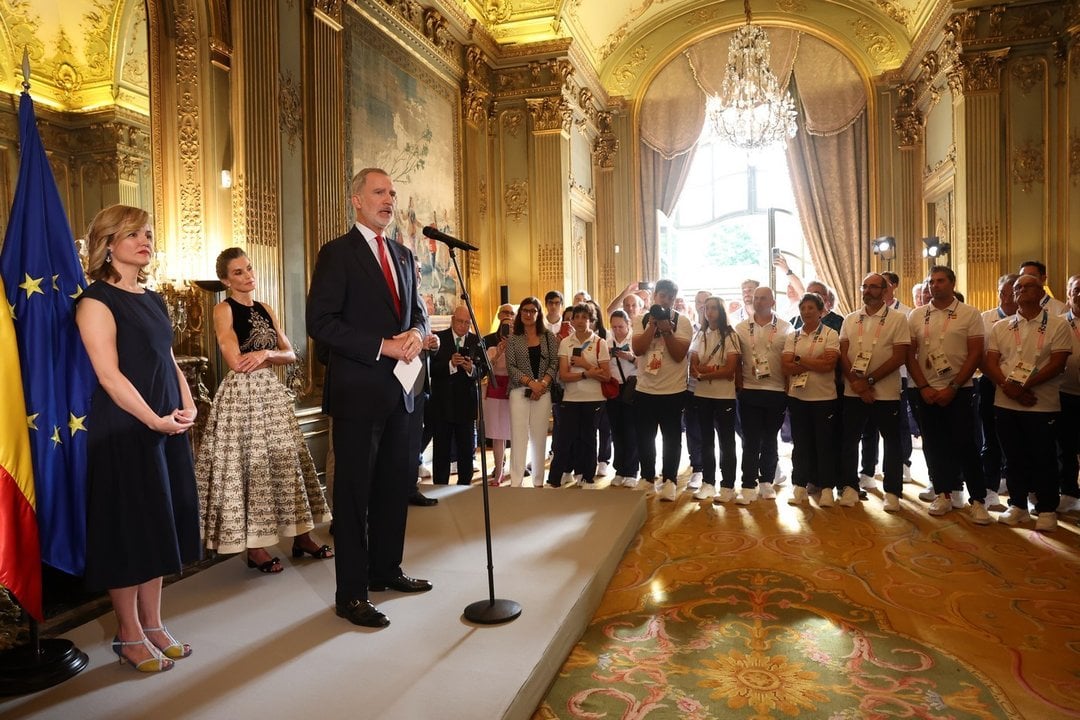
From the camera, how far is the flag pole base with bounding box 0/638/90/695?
2318 mm

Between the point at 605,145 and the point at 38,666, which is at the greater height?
the point at 605,145

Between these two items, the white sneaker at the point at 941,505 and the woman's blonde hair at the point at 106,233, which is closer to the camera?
the woman's blonde hair at the point at 106,233

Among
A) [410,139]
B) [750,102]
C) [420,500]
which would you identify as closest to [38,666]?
[420,500]

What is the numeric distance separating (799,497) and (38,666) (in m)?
4.59

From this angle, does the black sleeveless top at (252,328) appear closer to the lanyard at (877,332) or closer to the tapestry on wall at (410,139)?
the tapestry on wall at (410,139)

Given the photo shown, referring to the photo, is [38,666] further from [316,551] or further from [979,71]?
[979,71]

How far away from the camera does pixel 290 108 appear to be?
5.66 m

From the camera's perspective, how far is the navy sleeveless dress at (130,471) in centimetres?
233

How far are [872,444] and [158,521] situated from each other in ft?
17.2

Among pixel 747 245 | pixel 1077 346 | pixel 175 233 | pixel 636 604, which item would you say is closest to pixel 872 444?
pixel 1077 346

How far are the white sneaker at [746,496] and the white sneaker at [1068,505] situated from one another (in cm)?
195

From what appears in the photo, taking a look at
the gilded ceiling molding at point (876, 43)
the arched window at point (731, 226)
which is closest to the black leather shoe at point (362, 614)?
the arched window at point (731, 226)

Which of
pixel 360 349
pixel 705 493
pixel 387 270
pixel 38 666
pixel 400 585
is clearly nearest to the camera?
pixel 38 666

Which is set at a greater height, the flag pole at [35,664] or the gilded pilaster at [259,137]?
the gilded pilaster at [259,137]
